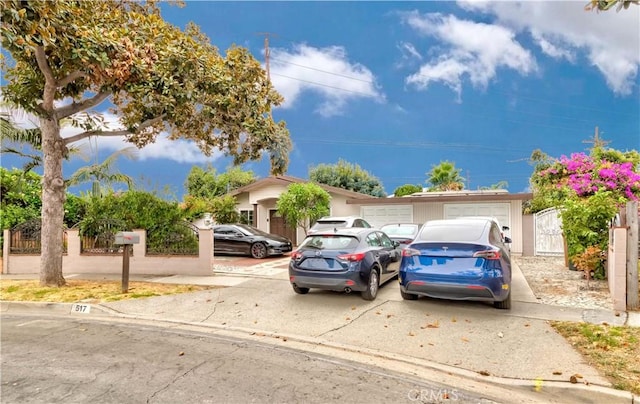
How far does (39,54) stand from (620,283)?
1272 centimetres

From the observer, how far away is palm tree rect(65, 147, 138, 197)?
17.2m

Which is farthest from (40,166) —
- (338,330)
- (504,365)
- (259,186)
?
(504,365)

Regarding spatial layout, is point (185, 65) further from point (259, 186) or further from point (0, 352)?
point (259, 186)

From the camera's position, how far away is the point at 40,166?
17375 millimetres

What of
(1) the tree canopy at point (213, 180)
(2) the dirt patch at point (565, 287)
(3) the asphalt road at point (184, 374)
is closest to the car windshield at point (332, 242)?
(3) the asphalt road at point (184, 374)

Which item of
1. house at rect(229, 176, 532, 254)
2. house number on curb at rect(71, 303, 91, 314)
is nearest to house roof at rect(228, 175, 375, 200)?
house at rect(229, 176, 532, 254)

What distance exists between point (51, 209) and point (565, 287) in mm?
12834

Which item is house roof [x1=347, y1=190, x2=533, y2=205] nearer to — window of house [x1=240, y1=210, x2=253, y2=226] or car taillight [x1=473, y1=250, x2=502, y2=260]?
window of house [x1=240, y1=210, x2=253, y2=226]

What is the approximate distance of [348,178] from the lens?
111 ft

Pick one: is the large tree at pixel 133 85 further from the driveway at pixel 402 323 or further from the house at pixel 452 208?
the house at pixel 452 208

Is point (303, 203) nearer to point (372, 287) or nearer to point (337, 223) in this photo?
point (337, 223)

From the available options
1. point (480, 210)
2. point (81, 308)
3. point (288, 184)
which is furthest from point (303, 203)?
point (81, 308)

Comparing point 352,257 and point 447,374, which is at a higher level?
point 352,257

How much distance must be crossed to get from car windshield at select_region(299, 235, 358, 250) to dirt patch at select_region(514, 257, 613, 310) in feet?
12.9
